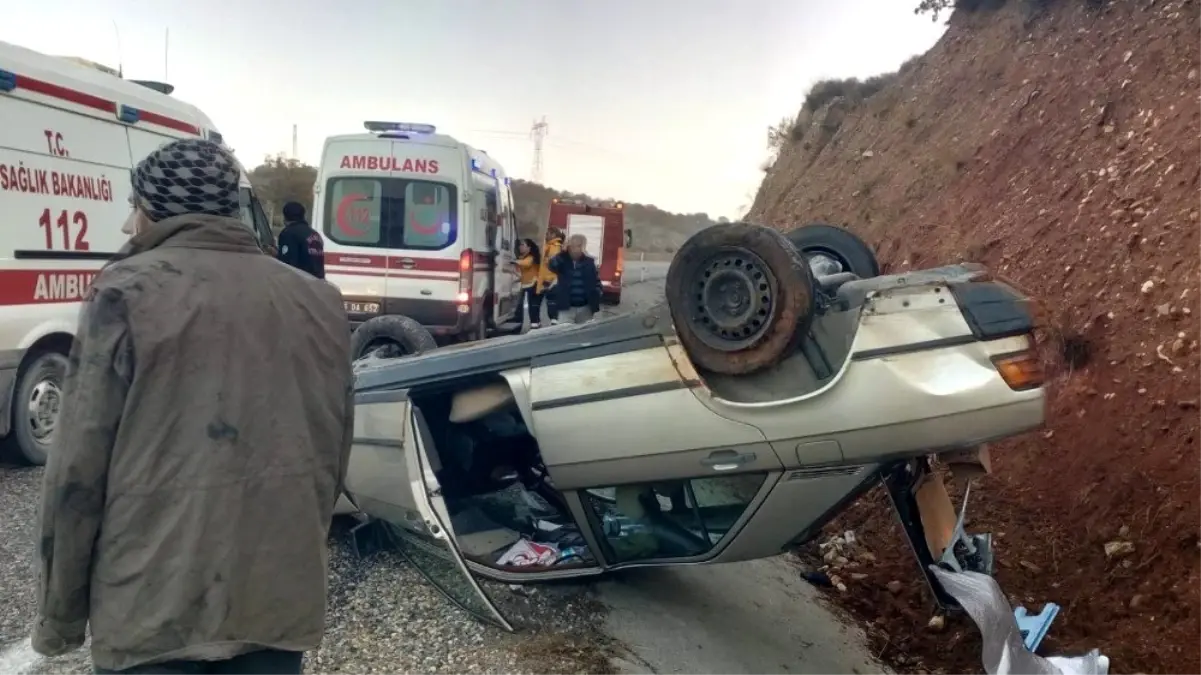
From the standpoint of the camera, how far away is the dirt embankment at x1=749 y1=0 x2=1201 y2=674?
4.30 meters

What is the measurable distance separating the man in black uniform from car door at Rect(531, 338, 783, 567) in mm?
5484

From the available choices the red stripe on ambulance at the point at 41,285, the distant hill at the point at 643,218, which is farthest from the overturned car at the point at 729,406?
the distant hill at the point at 643,218

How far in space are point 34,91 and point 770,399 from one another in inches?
207

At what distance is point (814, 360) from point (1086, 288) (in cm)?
371

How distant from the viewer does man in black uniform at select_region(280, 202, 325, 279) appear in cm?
863

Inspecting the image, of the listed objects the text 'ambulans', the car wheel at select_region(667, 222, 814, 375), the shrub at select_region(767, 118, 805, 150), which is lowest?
the car wheel at select_region(667, 222, 814, 375)

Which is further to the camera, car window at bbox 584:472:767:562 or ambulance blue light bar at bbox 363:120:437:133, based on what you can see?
ambulance blue light bar at bbox 363:120:437:133

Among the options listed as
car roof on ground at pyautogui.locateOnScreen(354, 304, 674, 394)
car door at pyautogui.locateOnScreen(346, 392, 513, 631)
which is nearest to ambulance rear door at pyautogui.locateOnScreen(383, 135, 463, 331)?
car roof on ground at pyautogui.locateOnScreen(354, 304, 674, 394)

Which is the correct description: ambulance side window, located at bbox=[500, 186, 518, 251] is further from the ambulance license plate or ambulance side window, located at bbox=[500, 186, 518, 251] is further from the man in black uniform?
the man in black uniform

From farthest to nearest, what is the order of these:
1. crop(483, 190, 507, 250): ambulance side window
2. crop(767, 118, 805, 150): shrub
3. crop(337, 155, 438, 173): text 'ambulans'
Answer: crop(767, 118, 805, 150): shrub < crop(483, 190, 507, 250): ambulance side window < crop(337, 155, 438, 173): text 'ambulans'

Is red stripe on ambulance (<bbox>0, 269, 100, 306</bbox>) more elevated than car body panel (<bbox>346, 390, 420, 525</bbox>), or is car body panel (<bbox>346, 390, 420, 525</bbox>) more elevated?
red stripe on ambulance (<bbox>0, 269, 100, 306</bbox>)

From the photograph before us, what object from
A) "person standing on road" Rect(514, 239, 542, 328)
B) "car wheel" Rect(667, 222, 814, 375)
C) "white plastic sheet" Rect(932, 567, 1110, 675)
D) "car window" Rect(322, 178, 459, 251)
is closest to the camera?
"white plastic sheet" Rect(932, 567, 1110, 675)

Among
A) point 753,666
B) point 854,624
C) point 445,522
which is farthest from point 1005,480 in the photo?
point 445,522

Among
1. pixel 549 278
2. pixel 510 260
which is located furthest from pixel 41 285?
pixel 549 278
